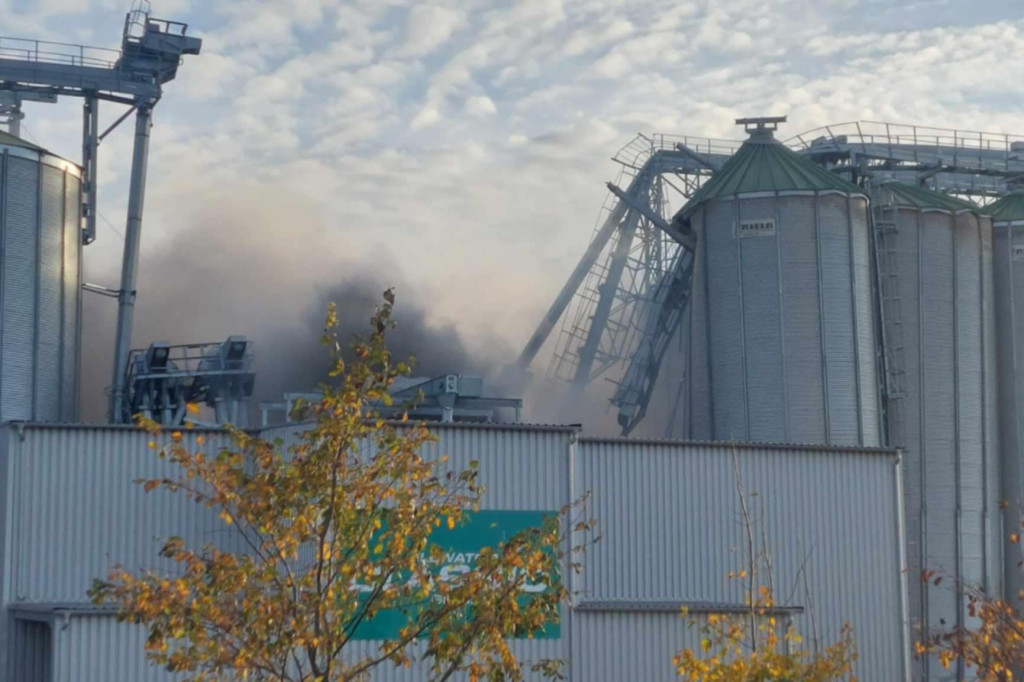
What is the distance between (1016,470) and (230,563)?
38530 mm

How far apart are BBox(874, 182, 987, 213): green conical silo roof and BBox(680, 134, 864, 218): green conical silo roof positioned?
292cm

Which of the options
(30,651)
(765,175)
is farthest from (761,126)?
(30,651)

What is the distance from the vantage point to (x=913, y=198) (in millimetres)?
48125

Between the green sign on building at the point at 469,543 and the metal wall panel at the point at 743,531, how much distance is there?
1908 mm

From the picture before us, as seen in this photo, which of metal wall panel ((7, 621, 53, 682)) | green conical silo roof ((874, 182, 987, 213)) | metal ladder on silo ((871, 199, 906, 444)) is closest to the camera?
metal wall panel ((7, 621, 53, 682))

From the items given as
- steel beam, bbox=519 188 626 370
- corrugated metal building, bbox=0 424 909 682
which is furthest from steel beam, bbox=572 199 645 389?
corrugated metal building, bbox=0 424 909 682

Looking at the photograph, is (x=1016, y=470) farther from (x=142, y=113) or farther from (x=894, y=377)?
(x=142, y=113)

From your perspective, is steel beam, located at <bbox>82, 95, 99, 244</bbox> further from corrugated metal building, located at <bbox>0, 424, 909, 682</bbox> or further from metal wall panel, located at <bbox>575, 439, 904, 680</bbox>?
metal wall panel, located at <bbox>575, 439, 904, 680</bbox>

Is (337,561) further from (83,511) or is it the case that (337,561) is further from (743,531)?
(743,531)

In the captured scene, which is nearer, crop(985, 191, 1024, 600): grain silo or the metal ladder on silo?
the metal ladder on silo

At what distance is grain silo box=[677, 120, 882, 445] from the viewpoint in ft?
138

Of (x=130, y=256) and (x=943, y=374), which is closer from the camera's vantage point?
(x=130, y=256)

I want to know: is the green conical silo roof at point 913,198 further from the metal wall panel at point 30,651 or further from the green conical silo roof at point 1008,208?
the metal wall panel at point 30,651

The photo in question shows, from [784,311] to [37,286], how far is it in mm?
22147
